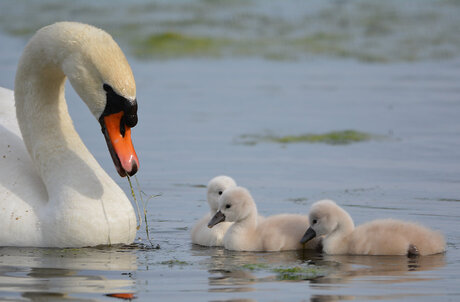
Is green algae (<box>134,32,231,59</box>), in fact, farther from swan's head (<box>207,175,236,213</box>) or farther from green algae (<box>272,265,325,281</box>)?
green algae (<box>272,265,325,281</box>)

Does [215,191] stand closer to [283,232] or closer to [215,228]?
[215,228]

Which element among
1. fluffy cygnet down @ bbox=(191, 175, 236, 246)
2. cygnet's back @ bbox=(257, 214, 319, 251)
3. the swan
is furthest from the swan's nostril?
cygnet's back @ bbox=(257, 214, 319, 251)

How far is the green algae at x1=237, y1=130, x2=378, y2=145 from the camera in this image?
1340 cm

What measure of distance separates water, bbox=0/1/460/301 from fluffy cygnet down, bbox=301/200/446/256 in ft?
0.37

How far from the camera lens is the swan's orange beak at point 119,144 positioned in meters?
8.02

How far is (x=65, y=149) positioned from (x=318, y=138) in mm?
5206

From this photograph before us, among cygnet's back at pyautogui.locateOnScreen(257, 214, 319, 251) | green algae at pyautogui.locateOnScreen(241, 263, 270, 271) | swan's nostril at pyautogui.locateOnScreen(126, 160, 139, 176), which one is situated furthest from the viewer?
cygnet's back at pyautogui.locateOnScreen(257, 214, 319, 251)

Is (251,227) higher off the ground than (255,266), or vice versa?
(251,227)

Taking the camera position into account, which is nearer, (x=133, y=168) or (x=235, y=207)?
(x=133, y=168)

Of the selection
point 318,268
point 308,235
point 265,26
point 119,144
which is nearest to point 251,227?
point 308,235

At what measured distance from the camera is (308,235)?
8.50 meters

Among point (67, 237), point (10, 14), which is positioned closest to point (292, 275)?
point (67, 237)

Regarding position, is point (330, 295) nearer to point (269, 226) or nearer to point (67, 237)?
point (269, 226)

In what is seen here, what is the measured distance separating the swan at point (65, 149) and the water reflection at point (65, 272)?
0.16 metres
